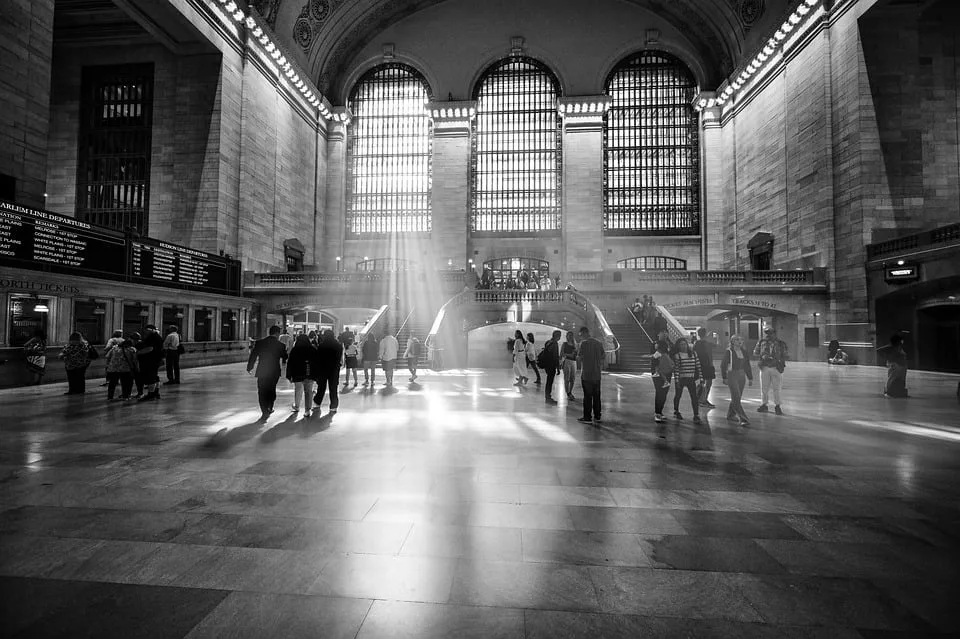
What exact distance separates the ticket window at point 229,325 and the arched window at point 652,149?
25771mm

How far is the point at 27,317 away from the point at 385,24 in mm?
31364

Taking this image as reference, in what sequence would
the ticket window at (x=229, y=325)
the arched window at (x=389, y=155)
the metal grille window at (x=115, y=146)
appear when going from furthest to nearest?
the arched window at (x=389, y=155) < the metal grille window at (x=115, y=146) < the ticket window at (x=229, y=325)

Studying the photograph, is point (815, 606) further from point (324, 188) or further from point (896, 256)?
point (324, 188)

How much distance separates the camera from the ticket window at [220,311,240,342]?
69.7 feet

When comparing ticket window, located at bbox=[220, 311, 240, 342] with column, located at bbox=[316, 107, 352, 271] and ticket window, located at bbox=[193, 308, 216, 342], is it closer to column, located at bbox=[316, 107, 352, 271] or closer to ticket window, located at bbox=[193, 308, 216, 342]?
ticket window, located at bbox=[193, 308, 216, 342]

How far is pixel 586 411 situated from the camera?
24.6 feet

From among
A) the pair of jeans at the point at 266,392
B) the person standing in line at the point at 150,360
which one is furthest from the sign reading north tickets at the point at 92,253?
the pair of jeans at the point at 266,392

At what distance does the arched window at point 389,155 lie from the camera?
35469 millimetres

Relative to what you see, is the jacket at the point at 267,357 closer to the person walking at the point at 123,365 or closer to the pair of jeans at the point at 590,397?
the person walking at the point at 123,365

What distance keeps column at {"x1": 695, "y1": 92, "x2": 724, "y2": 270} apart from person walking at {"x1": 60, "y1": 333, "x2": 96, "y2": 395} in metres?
33.8

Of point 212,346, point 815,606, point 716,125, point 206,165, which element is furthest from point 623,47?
point 815,606

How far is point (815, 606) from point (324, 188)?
36.9 metres

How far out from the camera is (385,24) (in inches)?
1339

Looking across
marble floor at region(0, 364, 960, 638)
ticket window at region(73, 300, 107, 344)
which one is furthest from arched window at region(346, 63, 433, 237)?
marble floor at region(0, 364, 960, 638)
